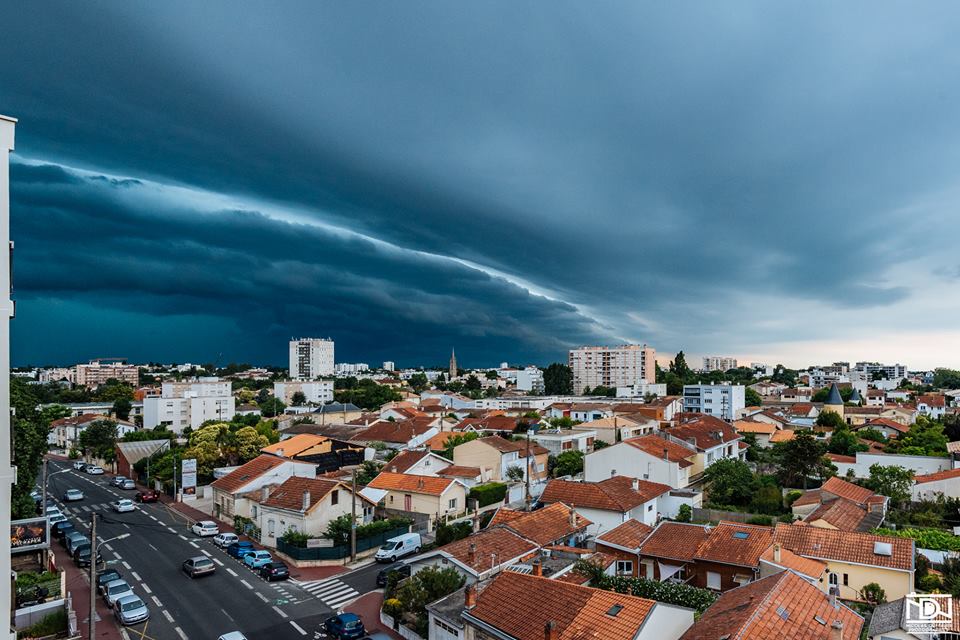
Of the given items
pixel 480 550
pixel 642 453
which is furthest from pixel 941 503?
pixel 480 550

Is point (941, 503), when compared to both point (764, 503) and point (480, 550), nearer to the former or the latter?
point (764, 503)

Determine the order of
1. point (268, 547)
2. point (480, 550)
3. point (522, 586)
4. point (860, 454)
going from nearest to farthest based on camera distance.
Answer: point (522, 586) < point (480, 550) < point (268, 547) < point (860, 454)

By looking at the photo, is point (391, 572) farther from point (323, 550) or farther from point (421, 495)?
point (421, 495)

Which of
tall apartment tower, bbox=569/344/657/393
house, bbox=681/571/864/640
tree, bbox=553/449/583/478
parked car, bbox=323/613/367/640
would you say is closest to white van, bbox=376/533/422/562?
parked car, bbox=323/613/367/640

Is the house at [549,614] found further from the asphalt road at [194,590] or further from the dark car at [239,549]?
the dark car at [239,549]

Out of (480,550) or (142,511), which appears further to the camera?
(142,511)

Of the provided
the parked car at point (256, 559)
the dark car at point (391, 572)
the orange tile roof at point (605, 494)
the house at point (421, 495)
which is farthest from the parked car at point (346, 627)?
the orange tile roof at point (605, 494)

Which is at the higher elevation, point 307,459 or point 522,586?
point 522,586

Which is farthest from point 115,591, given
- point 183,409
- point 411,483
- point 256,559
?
point 183,409
